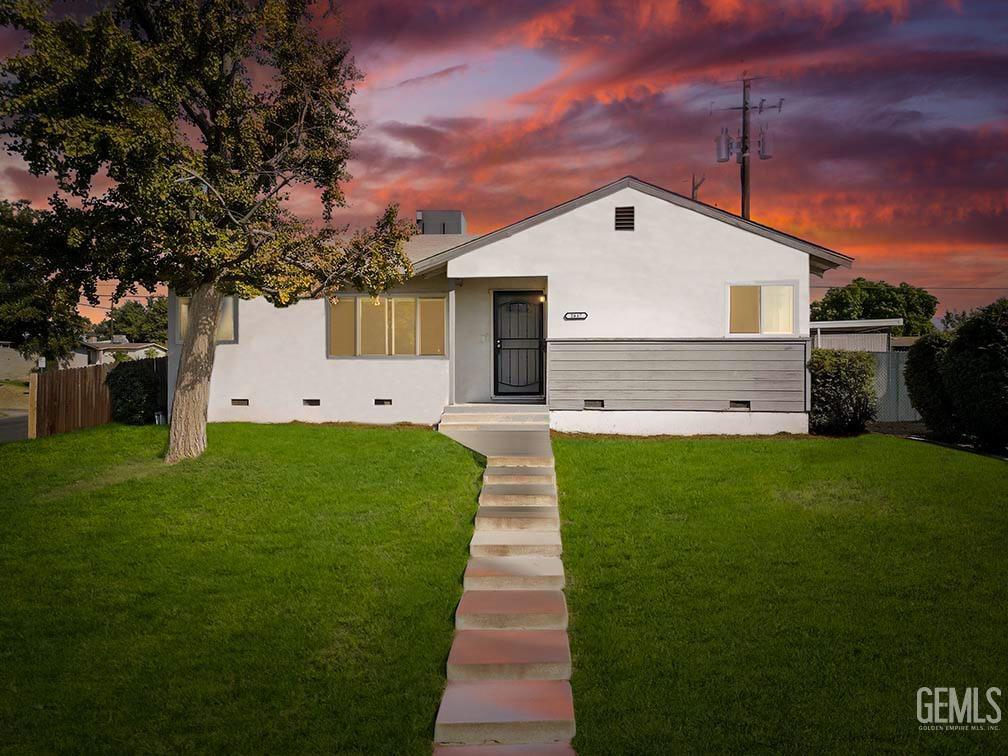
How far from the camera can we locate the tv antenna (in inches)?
875

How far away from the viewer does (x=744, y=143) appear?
2242 centimetres

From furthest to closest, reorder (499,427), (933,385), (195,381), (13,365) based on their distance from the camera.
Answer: (13,365) → (933,385) → (499,427) → (195,381)

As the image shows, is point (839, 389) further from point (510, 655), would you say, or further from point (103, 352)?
point (103, 352)

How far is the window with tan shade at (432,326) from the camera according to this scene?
14.2 m

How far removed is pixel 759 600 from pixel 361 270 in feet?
26.1

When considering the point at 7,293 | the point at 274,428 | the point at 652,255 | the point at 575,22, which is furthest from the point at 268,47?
the point at 7,293

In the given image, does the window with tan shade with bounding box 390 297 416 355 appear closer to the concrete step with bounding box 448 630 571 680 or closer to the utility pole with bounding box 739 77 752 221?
the concrete step with bounding box 448 630 571 680

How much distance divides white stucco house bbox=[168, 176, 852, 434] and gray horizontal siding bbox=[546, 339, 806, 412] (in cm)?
2

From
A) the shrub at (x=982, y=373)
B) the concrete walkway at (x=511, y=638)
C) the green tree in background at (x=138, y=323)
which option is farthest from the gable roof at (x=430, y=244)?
the green tree in background at (x=138, y=323)

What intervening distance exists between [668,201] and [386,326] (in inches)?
237

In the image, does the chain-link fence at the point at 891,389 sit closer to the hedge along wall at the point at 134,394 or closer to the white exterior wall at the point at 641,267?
the white exterior wall at the point at 641,267

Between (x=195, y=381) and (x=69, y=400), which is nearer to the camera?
(x=195, y=381)

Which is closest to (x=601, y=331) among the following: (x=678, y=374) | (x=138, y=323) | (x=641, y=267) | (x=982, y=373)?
(x=641, y=267)

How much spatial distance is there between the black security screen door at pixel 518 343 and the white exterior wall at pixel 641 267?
4.62 ft
